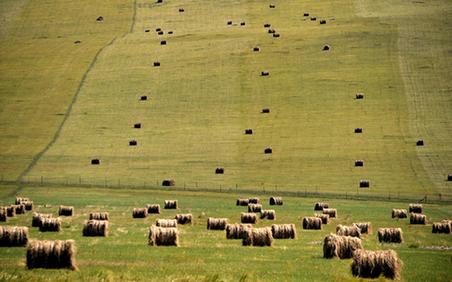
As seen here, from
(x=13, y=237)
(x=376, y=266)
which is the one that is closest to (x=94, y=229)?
(x=13, y=237)

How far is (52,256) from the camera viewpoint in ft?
73.4

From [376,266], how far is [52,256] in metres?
8.18

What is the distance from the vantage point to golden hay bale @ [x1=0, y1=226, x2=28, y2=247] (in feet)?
90.1

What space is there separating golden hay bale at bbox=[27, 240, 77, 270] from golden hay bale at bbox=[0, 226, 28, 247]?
Answer: 526 cm

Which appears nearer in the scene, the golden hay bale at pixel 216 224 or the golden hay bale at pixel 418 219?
the golden hay bale at pixel 216 224

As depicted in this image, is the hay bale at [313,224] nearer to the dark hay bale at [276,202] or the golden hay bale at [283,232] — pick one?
the golden hay bale at [283,232]

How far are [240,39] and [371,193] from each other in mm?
40942

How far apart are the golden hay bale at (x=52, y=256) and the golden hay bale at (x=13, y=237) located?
5.26 metres

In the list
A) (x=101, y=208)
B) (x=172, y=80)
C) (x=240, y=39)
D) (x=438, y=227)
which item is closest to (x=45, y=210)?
(x=101, y=208)

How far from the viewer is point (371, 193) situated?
5653 cm

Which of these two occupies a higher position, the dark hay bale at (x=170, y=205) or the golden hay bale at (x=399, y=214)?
the dark hay bale at (x=170, y=205)

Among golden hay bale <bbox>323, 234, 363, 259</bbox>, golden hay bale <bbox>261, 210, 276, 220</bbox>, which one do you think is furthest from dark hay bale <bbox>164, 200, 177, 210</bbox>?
golden hay bale <bbox>323, 234, 363, 259</bbox>

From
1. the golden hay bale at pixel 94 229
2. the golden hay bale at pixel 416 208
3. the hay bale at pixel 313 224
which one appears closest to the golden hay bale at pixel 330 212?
the golden hay bale at pixel 416 208

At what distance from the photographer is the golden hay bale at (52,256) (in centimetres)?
2230
